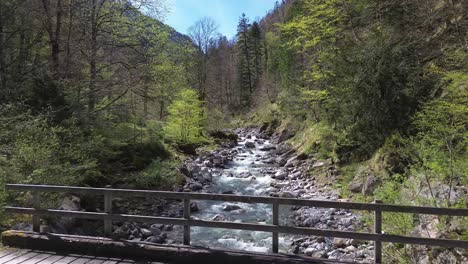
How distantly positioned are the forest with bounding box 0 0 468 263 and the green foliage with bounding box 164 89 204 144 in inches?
128

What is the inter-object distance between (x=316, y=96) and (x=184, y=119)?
10269mm

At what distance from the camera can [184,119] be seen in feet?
90.2

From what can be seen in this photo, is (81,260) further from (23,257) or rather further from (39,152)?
(39,152)

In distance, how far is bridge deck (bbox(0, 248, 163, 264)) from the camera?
5594 millimetres

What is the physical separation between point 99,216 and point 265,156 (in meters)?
22.3

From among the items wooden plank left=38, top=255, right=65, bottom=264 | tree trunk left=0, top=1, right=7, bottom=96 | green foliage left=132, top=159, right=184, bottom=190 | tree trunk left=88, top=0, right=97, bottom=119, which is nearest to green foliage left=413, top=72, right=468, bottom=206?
wooden plank left=38, top=255, right=65, bottom=264

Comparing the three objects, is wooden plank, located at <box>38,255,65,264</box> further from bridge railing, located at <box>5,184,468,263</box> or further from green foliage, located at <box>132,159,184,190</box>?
green foliage, located at <box>132,159,184,190</box>

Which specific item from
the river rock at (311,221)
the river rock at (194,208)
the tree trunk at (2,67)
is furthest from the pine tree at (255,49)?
the river rock at (311,221)

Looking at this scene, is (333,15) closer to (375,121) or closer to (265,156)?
(375,121)

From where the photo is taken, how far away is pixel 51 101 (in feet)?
48.2

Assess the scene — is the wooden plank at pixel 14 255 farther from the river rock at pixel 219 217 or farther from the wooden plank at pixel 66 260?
the river rock at pixel 219 217

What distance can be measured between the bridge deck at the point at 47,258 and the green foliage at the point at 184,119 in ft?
66.1

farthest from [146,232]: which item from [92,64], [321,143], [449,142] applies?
[321,143]

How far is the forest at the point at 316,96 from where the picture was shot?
30.9ft
